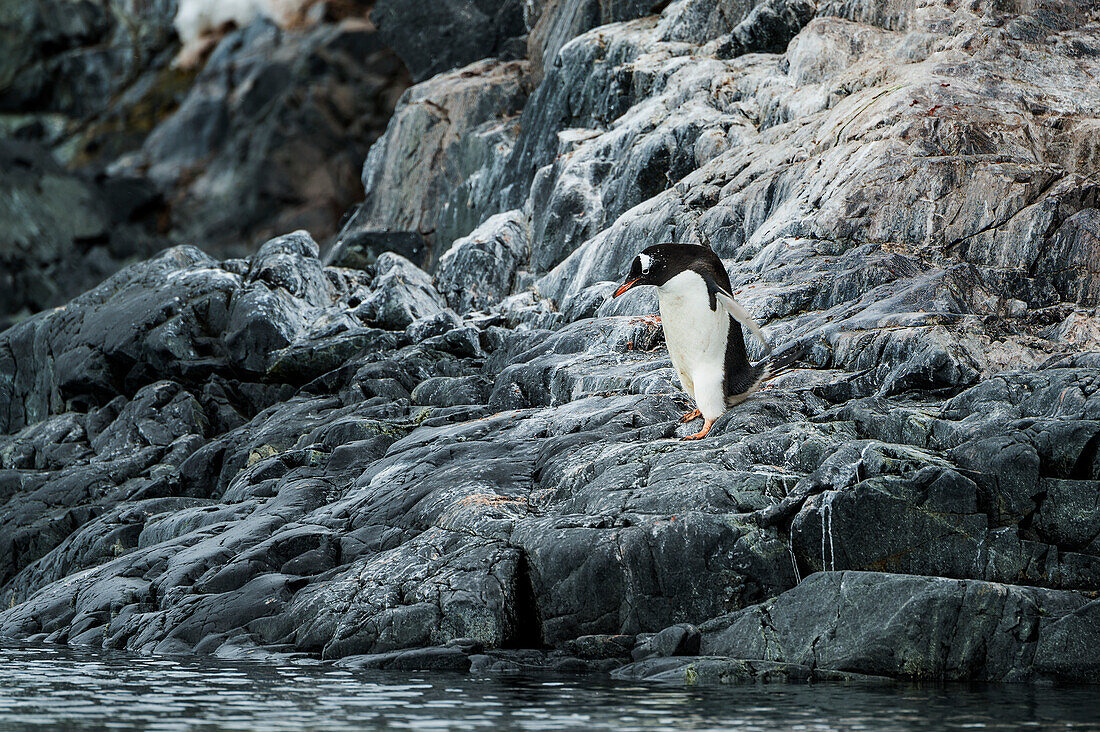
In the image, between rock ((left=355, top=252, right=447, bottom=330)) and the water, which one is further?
rock ((left=355, top=252, right=447, bottom=330))

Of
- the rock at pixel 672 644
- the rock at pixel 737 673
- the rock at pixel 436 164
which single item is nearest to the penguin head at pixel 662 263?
the rock at pixel 672 644

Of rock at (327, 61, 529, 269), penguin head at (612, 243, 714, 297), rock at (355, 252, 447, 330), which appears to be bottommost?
penguin head at (612, 243, 714, 297)

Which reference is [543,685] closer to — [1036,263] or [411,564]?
[411,564]

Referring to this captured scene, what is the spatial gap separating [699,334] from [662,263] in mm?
1016

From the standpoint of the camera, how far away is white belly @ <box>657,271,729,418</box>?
1464 cm

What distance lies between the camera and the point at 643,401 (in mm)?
16375

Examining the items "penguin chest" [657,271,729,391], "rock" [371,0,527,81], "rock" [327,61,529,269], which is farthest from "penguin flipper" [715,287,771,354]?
"rock" [371,0,527,81]

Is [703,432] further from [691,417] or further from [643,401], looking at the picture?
[643,401]

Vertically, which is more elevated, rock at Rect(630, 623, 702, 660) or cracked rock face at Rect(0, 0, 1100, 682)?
cracked rock face at Rect(0, 0, 1100, 682)

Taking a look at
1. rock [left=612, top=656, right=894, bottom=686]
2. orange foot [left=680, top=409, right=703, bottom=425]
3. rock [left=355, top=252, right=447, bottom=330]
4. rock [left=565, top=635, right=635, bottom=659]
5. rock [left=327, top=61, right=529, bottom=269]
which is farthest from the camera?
rock [left=327, top=61, right=529, bottom=269]

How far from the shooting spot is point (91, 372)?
2644 cm

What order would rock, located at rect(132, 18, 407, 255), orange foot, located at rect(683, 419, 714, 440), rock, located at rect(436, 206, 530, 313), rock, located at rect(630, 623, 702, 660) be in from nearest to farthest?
rock, located at rect(630, 623, 702, 660) < orange foot, located at rect(683, 419, 714, 440) < rock, located at rect(436, 206, 530, 313) < rock, located at rect(132, 18, 407, 255)

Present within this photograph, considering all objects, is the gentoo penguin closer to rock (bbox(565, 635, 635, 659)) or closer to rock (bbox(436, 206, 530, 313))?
rock (bbox(565, 635, 635, 659))

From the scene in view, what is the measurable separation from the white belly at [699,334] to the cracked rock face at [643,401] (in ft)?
2.03
